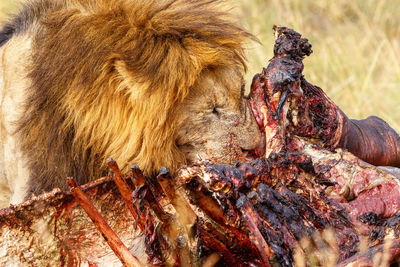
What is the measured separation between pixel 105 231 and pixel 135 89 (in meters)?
0.74

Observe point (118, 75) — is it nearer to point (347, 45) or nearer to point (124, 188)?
point (124, 188)

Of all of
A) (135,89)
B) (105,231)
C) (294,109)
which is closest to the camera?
Answer: (105,231)

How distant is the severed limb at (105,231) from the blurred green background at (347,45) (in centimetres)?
257

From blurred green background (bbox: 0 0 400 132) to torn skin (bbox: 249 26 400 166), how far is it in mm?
1543

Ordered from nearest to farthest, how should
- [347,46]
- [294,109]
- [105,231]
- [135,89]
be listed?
[105,231]
[135,89]
[294,109]
[347,46]

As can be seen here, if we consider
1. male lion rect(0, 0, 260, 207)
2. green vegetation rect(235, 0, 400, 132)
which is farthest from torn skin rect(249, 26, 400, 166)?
green vegetation rect(235, 0, 400, 132)

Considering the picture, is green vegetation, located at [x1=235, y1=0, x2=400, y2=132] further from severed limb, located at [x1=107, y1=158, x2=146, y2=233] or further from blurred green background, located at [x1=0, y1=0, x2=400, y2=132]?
severed limb, located at [x1=107, y1=158, x2=146, y2=233]

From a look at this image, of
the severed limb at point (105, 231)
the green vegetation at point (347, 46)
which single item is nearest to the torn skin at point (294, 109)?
the severed limb at point (105, 231)

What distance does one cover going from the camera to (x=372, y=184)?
2477 mm

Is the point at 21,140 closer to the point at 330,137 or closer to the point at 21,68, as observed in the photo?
the point at 21,68

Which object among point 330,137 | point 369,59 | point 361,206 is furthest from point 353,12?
point 361,206

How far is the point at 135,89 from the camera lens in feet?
8.51

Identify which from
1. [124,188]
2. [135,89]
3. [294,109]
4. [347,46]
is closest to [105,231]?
[124,188]

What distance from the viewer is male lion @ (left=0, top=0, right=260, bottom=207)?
2.60 metres
